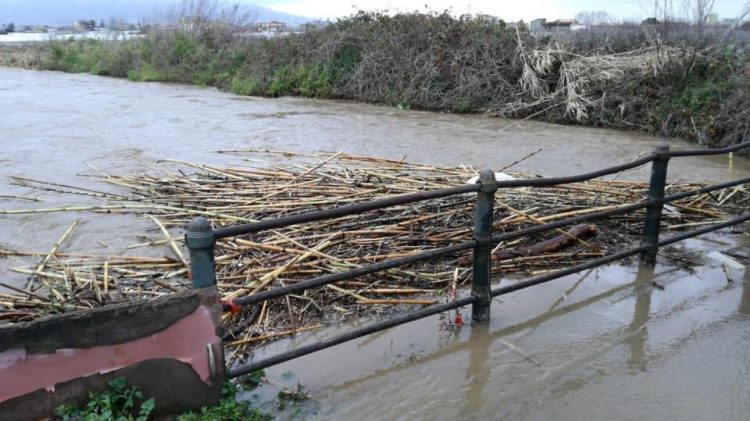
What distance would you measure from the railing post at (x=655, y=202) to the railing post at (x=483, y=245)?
1.51m

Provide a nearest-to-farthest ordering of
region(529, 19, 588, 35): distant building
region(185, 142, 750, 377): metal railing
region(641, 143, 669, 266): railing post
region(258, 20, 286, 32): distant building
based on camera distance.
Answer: region(185, 142, 750, 377): metal railing
region(641, 143, 669, 266): railing post
region(529, 19, 588, 35): distant building
region(258, 20, 286, 32): distant building

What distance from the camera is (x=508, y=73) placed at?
17.7 m

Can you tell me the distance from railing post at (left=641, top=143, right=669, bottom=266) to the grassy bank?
7.88 m

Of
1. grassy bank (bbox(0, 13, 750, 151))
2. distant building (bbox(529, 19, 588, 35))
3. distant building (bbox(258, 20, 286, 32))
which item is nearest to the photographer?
grassy bank (bbox(0, 13, 750, 151))

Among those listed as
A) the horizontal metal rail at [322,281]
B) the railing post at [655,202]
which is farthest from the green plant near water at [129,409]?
the railing post at [655,202]

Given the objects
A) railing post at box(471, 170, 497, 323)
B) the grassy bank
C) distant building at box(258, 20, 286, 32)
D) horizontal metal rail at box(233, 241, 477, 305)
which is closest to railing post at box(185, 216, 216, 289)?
horizontal metal rail at box(233, 241, 477, 305)

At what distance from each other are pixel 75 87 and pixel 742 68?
80.3 ft

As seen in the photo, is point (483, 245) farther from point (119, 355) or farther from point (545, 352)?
point (119, 355)

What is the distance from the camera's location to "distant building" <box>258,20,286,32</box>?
1187 inches

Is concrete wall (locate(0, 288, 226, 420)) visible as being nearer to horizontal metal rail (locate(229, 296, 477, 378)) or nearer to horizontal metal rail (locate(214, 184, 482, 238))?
horizontal metal rail (locate(229, 296, 477, 378))

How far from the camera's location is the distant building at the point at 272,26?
98.9 feet

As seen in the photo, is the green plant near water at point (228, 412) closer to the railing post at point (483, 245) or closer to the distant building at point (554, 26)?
the railing post at point (483, 245)

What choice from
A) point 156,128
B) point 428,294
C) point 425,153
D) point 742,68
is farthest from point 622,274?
point 156,128

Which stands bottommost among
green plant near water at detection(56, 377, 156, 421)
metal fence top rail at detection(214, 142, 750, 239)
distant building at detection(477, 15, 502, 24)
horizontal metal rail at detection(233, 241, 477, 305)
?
green plant near water at detection(56, 377, 156, 421)
